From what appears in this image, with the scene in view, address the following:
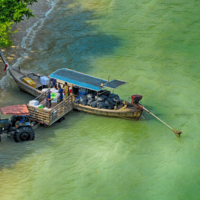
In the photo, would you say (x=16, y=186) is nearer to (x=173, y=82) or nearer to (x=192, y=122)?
(x=192, y=122)

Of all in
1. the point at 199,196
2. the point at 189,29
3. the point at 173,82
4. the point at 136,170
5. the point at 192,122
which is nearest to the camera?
the point at 199,196

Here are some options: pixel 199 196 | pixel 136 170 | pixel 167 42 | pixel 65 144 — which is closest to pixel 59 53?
pixel 167 42

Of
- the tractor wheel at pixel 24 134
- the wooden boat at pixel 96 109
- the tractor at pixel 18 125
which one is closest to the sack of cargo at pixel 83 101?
the wooden boat at pixel 96 109

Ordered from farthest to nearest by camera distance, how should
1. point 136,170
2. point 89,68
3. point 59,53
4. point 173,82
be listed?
point 59,53, point 89,68, point 173,82, point 136,170

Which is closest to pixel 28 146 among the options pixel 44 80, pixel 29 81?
pixel 44 80

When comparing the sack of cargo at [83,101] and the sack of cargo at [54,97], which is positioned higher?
the sack of cargo at [54,97]

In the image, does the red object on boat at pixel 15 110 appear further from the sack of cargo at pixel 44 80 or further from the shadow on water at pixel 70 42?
the shadow on water at pixel 70 42
